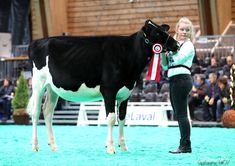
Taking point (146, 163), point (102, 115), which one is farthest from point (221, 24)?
point (146, 163)

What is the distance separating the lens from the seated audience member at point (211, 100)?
1784 cm

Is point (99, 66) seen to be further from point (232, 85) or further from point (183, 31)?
point (232, 85)

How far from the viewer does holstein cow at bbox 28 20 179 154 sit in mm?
9070

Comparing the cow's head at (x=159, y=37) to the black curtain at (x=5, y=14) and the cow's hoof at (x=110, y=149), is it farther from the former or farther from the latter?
the black curtain at (x=5, y=14)

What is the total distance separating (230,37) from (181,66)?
13.0 m

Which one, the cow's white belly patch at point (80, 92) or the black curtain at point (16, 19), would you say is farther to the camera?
the black curtain at point (16, 19)

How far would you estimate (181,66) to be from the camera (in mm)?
8844

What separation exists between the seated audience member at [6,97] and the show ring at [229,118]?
9.10 metres

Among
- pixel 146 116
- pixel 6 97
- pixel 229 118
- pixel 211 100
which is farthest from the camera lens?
pixel 6 97

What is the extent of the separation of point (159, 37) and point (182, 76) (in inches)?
27.8

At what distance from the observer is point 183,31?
29.4 ft

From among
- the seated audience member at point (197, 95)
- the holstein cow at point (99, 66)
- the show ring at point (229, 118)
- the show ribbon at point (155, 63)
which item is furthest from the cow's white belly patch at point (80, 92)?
the seated audience member at point (197, 95)

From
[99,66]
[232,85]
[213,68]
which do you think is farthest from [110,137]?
[213,68]

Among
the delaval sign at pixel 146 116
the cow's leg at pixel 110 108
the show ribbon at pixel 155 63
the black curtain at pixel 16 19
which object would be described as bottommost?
the delaval sign at pixel 146 116
